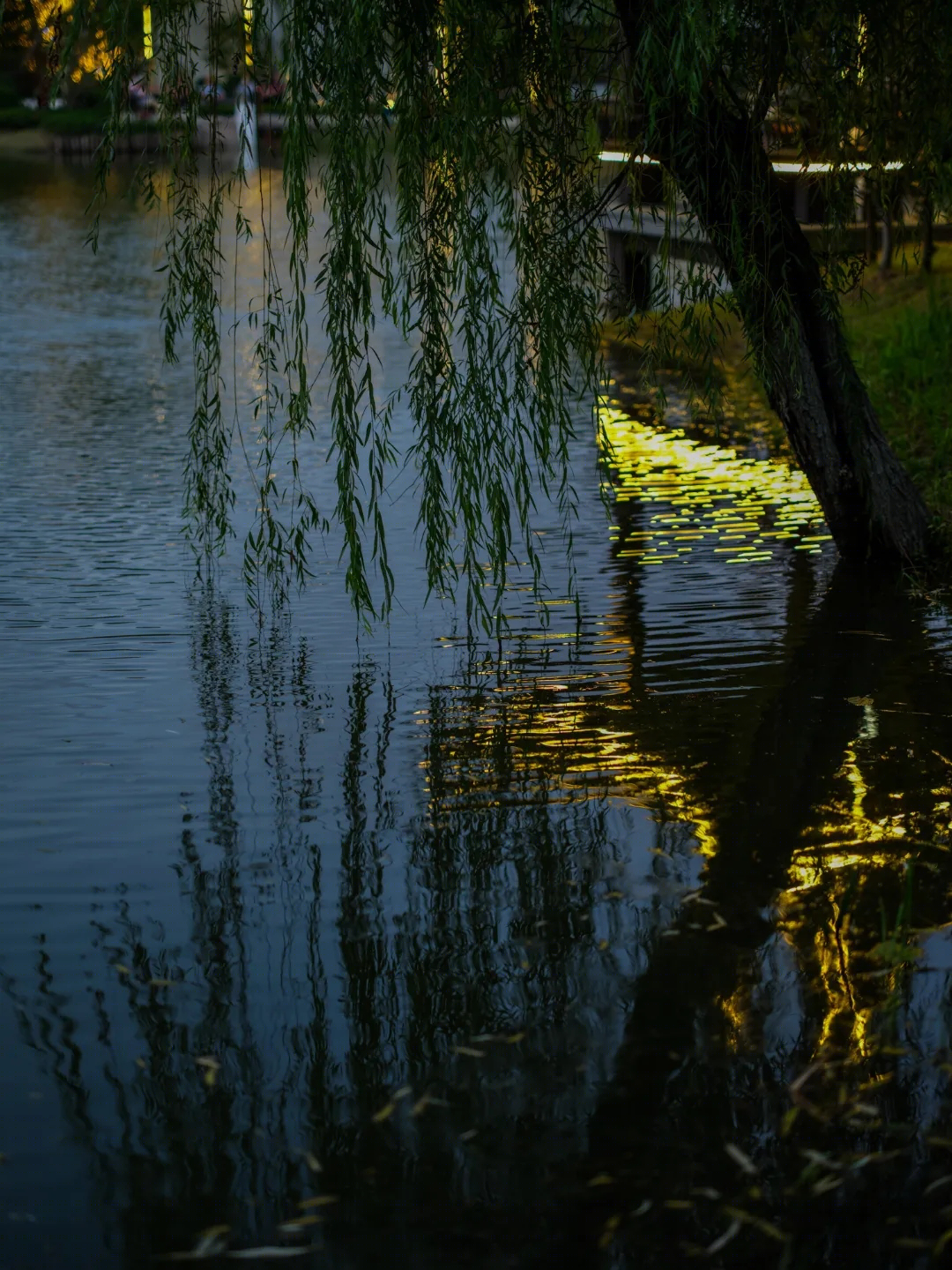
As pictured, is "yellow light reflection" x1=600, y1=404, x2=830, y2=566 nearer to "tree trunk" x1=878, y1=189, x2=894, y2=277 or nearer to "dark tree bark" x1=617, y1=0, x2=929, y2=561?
"dark tree bark" x1=617, y1=0, x2=929, y2=561

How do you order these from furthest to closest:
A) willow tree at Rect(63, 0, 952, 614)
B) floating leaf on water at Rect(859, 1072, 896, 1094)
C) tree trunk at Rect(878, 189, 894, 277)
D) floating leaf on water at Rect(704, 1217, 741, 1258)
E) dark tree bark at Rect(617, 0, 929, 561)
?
tree trunk at Rect(878, 189, 894, 277), dark tree bark at Rect(617, 0, 929, 561), willow tree at Rect(63, 0, 952, 614), floating leaf on water at Rect(859, 1072, 896, 1094), floating leaf on water at Rect(704, 1217, 741, 1258)

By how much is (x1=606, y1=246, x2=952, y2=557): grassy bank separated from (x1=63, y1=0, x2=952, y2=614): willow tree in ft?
3.96

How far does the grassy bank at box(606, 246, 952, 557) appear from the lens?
9617 mm

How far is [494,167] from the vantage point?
5875 millimetres

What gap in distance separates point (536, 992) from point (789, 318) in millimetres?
3705

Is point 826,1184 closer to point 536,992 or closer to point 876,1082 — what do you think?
point 876,1082

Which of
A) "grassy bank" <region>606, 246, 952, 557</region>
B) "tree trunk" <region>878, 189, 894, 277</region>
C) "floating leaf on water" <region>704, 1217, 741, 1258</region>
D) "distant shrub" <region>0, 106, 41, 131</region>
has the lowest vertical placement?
"floating leaf on water" <region>704, 1217, 741, 1258</region>

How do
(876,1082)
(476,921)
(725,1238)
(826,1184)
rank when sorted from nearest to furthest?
(725,1238) < (826,1184) < (876,1082) < (476,921)

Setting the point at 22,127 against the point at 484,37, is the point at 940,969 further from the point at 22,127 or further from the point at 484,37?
the point at 22,127

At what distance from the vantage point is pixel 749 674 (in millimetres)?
6398

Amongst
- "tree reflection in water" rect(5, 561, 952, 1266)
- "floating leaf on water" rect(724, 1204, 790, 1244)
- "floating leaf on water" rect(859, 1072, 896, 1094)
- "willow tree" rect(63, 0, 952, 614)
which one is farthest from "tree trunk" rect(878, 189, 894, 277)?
"floating leaf on water" rect(724, 1204, 790, 1244)

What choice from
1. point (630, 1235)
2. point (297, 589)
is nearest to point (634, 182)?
point (297, 589)

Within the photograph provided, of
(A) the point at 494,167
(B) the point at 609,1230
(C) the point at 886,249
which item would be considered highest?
(A) the point at 494,167

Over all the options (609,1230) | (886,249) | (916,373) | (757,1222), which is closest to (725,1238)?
(757,1222)
